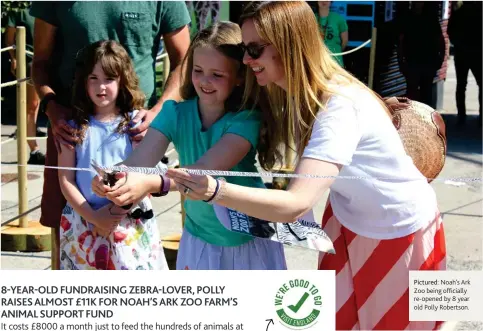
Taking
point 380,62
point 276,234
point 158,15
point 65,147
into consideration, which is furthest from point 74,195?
A: point 380,62

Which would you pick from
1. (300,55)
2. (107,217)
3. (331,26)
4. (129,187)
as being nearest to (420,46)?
(331,26)

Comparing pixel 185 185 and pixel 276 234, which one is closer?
pixel 185 185

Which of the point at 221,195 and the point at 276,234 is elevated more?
the point at 221,195

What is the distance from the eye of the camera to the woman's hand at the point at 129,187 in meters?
2.36

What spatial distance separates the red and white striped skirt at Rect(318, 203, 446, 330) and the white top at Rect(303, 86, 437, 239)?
0.04 meters

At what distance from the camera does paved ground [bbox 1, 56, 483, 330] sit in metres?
5.27

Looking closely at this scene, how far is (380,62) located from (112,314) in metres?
8.20

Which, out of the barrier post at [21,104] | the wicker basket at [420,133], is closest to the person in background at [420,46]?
the barrier post at [21,104]

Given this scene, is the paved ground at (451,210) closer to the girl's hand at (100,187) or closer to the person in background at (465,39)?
the person in background at (465,39)

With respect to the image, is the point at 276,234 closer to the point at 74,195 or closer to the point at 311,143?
the point at 311,143

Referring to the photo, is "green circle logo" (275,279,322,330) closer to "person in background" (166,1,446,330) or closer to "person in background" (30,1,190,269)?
"person in background" (166,1,446,330)

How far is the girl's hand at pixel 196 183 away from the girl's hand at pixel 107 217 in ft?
4.06

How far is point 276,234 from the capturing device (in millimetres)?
2553

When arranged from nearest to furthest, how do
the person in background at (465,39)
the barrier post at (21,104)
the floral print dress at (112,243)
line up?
1. the floral print dress at (112,243)
2. the barrier post at (21,104)
3. the person in background at (465,39)
